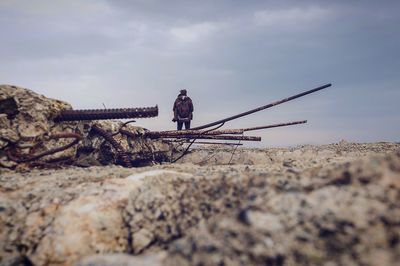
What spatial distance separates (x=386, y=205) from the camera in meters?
1.82

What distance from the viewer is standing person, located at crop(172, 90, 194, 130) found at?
10.6 meters

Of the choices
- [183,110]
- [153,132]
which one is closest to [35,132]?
[153,132]

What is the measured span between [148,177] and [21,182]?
5.01 feet

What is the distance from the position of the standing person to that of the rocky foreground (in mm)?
6989

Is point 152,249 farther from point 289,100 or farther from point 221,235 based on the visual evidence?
point 289,100

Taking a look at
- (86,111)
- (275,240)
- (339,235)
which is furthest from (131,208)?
(86,111)

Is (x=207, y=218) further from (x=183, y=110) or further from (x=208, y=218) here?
(x=183, y=110)

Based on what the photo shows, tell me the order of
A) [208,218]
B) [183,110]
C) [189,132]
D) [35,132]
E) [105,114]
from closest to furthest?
[208,218], [35,132], [105,114], [189,132], [183,110]

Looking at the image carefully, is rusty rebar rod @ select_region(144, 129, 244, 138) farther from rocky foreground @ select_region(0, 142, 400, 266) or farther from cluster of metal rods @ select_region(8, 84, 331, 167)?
rocky foreground @ select_region(0, 142, 400, 266)

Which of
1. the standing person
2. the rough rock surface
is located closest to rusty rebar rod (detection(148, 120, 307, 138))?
the rough rock surface

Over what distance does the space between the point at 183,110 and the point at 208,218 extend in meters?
8.55

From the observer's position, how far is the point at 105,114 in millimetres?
5848

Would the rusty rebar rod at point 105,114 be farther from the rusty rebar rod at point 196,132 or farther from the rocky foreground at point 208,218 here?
the rocky foreground at point 208,218

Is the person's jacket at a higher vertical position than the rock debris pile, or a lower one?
higher
